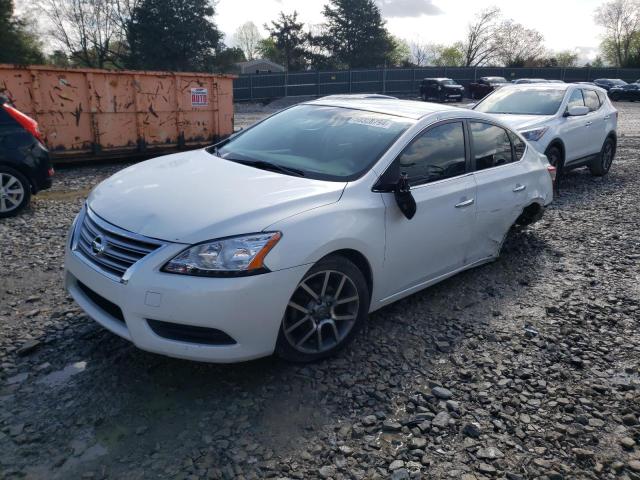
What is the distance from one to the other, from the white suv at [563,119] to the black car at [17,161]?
6829mm

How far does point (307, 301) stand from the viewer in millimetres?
3162

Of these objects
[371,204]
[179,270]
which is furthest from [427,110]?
[179,270]

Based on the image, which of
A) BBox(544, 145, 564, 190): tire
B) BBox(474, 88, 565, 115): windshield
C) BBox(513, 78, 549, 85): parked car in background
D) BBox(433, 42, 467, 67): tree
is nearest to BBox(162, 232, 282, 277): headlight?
BBox(544, 145, 564, 190): tire

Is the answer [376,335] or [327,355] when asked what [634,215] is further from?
[327,355]

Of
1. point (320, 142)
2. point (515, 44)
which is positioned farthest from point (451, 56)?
point (320, 142)

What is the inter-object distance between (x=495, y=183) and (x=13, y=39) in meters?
38.9

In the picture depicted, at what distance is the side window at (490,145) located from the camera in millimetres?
4508

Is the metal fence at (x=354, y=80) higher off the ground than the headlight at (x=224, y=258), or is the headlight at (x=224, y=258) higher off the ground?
the metal fence at (x=354, y=80)

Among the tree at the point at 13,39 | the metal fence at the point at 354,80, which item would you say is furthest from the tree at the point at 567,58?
the tree at the point at 13,39

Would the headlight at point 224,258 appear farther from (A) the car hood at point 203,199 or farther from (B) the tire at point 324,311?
(B) the tire at point 324,311

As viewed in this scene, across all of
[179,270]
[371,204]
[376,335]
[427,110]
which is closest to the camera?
[179,270]

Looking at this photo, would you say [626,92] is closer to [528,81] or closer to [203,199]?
[528,81]

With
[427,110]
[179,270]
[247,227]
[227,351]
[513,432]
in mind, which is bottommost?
[513,432]

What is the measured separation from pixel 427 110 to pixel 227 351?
8.41ft
